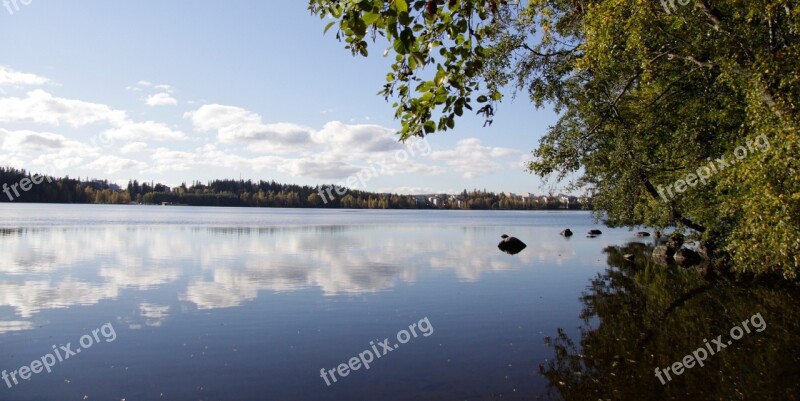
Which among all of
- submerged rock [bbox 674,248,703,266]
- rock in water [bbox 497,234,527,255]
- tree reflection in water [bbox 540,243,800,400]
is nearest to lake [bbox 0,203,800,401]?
tree reflection in water [bbox 540,243,800,400]

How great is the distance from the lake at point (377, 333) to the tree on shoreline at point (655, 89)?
13.1 feet

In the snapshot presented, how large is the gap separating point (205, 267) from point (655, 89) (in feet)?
102

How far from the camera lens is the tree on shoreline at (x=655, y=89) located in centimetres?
490

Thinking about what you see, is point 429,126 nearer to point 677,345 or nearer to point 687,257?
point 677,345

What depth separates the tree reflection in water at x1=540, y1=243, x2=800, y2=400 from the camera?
1352 centimetres

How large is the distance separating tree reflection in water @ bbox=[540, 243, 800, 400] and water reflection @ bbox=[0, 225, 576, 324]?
12.3m

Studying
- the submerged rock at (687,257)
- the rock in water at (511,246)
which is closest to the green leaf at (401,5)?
the submerged rock at (687,257)

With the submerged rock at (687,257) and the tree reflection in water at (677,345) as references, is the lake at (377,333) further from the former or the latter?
the submerged rock at (687,257)

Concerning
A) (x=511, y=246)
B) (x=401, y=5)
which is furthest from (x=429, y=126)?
(x=511, y=246)

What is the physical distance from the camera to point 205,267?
124 ft

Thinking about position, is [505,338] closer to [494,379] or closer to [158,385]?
[494,379]

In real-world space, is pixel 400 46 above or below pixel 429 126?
above

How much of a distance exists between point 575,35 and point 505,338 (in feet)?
45.3

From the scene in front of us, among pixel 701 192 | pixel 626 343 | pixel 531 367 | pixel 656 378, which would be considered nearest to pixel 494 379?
pixel 531 367
